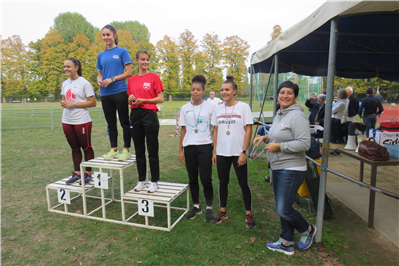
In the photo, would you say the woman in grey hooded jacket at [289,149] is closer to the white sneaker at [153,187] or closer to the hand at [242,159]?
the hand at [242,159]

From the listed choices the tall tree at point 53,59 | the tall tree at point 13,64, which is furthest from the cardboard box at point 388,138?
the tall tree at point 13,64

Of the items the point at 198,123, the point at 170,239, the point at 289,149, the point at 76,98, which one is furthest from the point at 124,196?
the point at 289,149

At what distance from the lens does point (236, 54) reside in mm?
38875

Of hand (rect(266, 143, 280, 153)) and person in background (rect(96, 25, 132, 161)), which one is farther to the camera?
person in background (rect(96, 25, 132, 161))

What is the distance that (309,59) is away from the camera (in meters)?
6.52

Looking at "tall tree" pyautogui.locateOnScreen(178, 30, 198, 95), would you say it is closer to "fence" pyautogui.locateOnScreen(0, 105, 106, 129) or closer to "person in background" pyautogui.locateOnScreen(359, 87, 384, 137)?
"fence" pyautogui.locateOnScreen(0, 105, 106, 129)

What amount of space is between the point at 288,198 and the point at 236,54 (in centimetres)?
3915

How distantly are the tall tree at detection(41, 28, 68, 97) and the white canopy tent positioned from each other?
41376 mm

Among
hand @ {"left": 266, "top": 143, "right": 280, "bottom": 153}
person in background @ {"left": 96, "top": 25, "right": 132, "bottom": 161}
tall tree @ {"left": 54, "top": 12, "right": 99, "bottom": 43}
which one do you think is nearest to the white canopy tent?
hand @ {"left": 266, "top": 143, "right": 280, "bottom": 153}

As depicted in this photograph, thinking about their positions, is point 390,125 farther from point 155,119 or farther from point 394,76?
point 394,76

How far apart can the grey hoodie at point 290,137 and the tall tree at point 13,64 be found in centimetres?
4861

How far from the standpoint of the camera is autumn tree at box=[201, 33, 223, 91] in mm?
39500

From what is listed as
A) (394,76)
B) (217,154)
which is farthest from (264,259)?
(394,76)

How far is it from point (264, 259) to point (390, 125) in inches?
95.2
